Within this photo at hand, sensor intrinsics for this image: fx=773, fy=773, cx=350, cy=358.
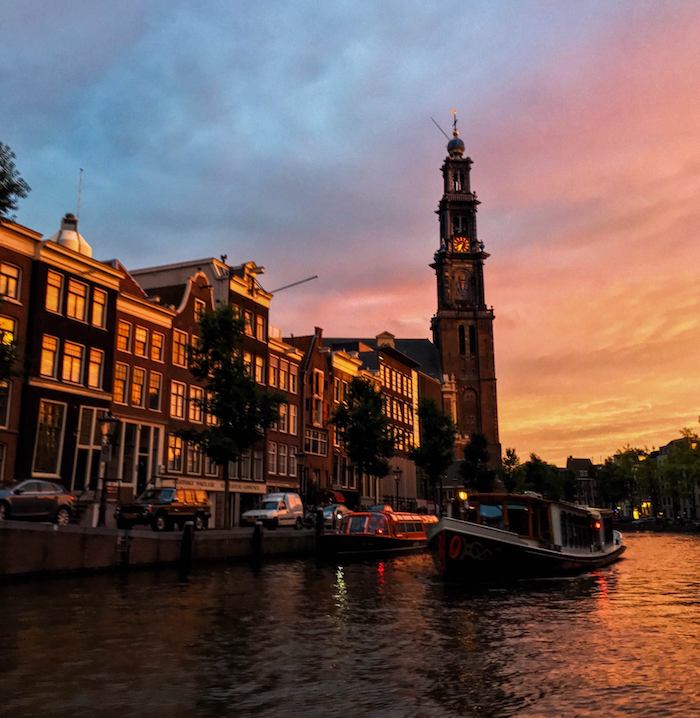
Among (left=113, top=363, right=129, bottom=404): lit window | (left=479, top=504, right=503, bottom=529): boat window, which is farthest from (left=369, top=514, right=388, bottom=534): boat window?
(left=113, top=363, right=129, bottom=404): lit window

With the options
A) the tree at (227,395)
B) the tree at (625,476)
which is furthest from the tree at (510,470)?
the tree at (227,395)

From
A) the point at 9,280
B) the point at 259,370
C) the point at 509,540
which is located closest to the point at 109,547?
the point at 509,540

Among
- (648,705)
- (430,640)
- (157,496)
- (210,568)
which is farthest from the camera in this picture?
A: (157,496)

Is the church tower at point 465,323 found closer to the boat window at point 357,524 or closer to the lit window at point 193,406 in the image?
the lit window at point 193,406

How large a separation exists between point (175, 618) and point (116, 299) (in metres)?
31.9

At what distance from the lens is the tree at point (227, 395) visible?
1753 inches

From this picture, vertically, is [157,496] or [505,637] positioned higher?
[157,496]

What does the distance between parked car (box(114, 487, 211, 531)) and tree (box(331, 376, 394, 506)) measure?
24625 mm

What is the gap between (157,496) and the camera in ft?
126

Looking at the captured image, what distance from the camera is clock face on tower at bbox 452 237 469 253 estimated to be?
155 metres

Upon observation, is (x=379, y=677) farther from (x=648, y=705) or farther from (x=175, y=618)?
(x=175, y=618)

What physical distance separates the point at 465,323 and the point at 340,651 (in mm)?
137959

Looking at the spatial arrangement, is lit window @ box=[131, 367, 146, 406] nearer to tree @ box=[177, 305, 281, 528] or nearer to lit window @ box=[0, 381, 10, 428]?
tree @ box=[177, 305, 281, 528]

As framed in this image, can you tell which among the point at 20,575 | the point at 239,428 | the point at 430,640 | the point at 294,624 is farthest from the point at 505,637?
the point at 239,428
